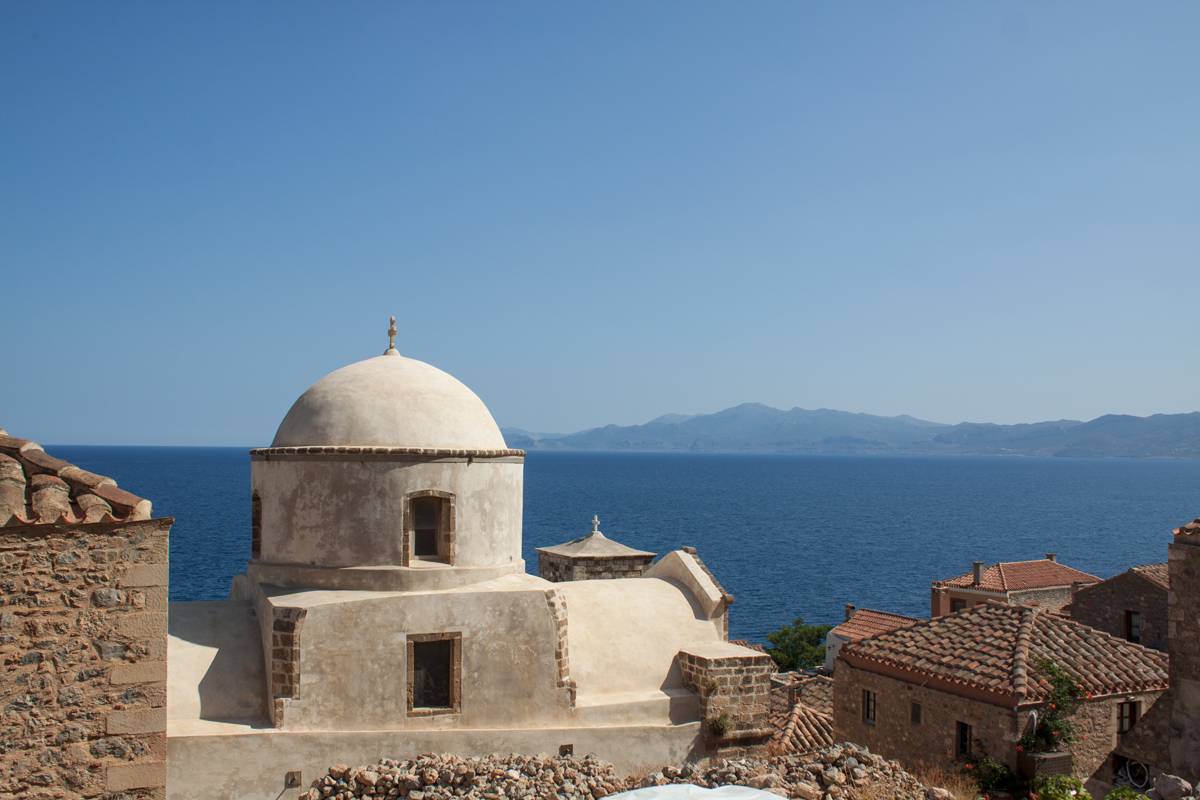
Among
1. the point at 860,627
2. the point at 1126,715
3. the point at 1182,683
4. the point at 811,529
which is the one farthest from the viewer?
the point at 811,529

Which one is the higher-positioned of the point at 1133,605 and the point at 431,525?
the point at 431,525

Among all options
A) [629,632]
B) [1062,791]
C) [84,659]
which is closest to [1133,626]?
[1062,791]

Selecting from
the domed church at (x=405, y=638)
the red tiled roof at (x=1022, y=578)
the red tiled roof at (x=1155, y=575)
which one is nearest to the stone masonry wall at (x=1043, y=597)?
the red tiled roof at (x=1022, y=578)

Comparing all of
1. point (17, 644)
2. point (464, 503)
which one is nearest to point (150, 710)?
point (17, 644)

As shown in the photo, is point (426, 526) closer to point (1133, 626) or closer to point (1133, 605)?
point (1133, 605)

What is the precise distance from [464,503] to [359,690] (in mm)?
3397

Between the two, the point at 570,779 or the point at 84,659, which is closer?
the point at 84,659

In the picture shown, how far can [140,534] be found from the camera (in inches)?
335

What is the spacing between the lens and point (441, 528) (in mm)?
13633

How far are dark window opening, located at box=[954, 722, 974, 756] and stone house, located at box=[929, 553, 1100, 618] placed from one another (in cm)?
2306

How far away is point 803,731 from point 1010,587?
21335mm

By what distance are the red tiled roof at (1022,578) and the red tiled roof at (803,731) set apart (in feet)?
62.2

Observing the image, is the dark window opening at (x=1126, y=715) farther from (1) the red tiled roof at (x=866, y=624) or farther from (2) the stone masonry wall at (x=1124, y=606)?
(1) the red tiled roof at (x=866, y=624)

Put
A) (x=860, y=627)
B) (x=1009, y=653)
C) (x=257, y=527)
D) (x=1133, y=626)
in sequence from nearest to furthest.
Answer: (x=257, y=527), (x=1009, y=653), (x=1133, y=626), (x=860, y=627)
